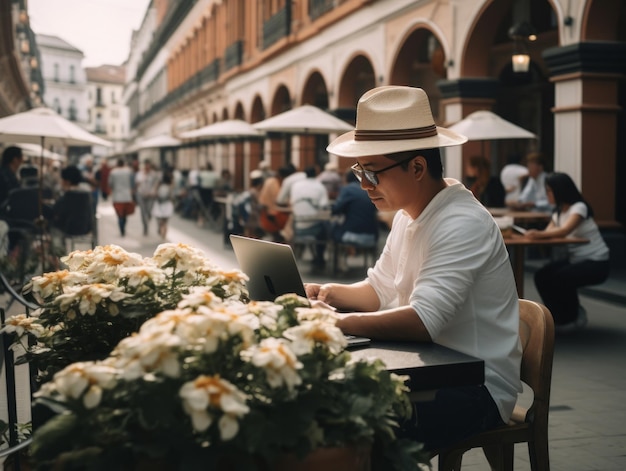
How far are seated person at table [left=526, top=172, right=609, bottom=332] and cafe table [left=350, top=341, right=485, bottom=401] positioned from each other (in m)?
5.71

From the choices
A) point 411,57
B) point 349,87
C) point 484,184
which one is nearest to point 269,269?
point 484,184

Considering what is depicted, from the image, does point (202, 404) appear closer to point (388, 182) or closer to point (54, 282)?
point (54, 282)

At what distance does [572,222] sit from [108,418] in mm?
6922

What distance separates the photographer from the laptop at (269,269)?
305 cm

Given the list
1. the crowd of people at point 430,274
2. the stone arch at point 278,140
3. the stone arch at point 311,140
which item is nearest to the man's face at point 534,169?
the stone arch at point 311,140

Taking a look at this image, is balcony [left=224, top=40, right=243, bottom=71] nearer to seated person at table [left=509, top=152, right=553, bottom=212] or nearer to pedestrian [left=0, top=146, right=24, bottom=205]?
pedestrian [left=0, top=146, right=24, bottom=205]

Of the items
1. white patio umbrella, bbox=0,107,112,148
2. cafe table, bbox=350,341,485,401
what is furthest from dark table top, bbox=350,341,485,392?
white patio umbrella, bbox=0,107,112,148

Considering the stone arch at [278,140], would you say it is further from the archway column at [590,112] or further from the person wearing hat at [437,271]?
the person wearing hat at [437,271]

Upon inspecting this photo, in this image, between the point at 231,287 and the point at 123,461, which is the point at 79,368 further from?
the point at 231,287

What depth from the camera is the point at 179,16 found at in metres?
56.2

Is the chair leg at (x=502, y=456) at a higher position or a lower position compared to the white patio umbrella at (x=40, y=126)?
lower

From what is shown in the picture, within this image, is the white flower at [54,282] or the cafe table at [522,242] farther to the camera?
the cafe table at [522,242]

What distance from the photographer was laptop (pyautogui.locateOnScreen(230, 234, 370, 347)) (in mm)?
3049

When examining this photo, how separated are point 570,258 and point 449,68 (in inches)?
298
